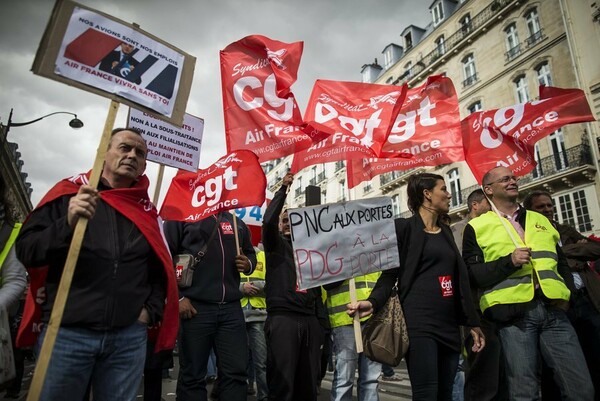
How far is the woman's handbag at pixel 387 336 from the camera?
2.84 metres

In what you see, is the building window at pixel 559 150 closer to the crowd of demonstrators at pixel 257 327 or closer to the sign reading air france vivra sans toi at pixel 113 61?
the crowd of demonstrators at pixel 257 327

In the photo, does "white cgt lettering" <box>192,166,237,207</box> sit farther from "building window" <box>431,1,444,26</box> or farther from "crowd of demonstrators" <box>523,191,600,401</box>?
"building window" <box>431,1,444,26</box>

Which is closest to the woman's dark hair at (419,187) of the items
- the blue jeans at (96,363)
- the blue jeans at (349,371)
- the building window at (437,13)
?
the blue jeans at (349,371)

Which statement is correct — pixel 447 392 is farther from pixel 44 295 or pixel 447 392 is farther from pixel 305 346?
pixel 44 295

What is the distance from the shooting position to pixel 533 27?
2239 cm

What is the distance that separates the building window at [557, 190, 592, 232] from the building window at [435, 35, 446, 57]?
13424 millimetres

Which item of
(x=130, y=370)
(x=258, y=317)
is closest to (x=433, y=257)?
(x=130, y=370)

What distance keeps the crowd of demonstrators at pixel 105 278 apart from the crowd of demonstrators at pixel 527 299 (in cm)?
239

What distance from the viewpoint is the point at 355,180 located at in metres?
5.51

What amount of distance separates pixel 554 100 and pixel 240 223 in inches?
186

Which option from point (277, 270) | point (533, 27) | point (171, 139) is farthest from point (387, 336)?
point (533, 27)

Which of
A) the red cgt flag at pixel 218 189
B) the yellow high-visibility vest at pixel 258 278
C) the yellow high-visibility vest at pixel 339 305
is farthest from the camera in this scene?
the yellow high-visibility vest at pixel 258 278

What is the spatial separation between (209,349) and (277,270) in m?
0.88

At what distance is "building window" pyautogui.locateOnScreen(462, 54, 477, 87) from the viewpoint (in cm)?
2609
